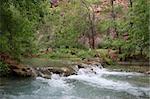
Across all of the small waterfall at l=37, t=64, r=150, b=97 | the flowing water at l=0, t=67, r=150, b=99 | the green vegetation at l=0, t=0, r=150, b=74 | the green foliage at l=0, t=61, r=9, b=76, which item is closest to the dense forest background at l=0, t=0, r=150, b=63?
the green vegetation at l=0, t=0, r=150, b=74

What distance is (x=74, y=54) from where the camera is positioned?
36344 mm

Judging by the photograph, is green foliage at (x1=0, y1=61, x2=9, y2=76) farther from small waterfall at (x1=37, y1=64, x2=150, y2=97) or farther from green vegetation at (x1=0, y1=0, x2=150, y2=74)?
small waterfall at (x1=37, y1=64, x2=150, y2=97)

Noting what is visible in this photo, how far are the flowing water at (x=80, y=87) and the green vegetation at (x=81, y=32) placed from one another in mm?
2645

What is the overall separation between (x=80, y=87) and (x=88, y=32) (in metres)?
23.3

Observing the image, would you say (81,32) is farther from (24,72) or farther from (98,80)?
(24,72)

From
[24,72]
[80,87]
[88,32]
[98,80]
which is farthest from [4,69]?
[88,32]

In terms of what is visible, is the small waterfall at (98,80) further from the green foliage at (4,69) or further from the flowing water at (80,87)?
the green foliage at (4,69)

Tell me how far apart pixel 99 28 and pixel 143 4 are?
14669mm

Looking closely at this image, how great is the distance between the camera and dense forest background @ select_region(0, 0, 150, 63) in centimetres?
2695

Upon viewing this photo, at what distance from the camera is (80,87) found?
60.4 ft

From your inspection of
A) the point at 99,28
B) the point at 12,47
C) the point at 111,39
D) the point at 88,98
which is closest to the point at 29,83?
the point at 12,47

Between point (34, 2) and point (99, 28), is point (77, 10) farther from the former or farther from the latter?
point (34, 2)

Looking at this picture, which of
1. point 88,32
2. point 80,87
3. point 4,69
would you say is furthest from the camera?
point 88,32

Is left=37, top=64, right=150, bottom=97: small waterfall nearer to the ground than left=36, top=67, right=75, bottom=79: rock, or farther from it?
nearer to the ground
